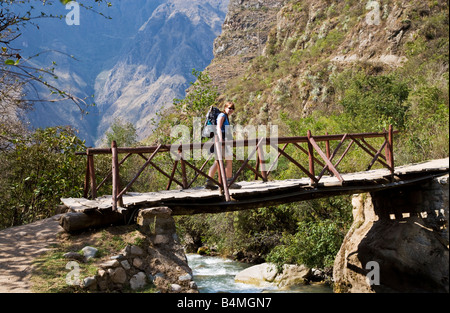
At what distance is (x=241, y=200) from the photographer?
7.72m

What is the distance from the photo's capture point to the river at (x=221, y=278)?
48.3 feet

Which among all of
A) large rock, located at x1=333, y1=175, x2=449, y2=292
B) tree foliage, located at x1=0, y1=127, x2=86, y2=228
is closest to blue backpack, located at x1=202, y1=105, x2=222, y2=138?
large rock, located at x1=333, y1=175, x2=449, y2=292

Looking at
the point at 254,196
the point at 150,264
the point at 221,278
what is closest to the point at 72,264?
the point at 150,264

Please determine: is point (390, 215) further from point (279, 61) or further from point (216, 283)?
point (279, 61)

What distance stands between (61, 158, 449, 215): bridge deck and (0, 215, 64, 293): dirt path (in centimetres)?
58

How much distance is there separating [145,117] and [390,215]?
11641 cm

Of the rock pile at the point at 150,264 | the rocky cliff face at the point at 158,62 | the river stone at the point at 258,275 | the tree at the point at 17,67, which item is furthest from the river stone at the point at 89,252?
the rocky cliff face at the point at 158,62

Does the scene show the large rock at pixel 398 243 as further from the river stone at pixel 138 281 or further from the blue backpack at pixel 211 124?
the river stone at pixel 138 281

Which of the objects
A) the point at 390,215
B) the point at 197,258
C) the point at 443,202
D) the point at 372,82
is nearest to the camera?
the point at 443,202

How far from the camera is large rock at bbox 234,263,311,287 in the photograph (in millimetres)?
15250

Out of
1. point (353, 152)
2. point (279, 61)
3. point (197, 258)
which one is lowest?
point (197, 258)

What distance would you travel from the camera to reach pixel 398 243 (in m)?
10.3
